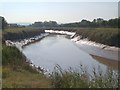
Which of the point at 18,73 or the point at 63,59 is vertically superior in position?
the point at 18,73

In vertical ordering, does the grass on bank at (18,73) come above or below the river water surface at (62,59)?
above

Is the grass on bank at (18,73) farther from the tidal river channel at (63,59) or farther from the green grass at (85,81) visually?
the tidal river channel at (63,59)

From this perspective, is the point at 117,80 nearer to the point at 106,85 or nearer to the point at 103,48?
the point at 106,85

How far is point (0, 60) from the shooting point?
714 inches

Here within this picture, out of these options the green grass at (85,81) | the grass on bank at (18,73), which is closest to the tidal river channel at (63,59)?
the grass on bank at (18,73)

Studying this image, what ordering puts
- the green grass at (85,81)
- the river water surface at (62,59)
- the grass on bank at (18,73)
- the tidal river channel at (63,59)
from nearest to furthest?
the green grass at (85,81) → the grass on bank at (18,73) → the tidal river channel at (63,59) → the river water surface at (62,59)

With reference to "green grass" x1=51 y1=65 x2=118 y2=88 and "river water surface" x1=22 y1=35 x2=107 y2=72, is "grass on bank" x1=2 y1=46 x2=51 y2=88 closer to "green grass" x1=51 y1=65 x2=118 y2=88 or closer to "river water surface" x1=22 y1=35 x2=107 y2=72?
"green grass" x1=51 y1=65 x2=118 y2=88

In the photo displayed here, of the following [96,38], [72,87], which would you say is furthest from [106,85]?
[96,38]

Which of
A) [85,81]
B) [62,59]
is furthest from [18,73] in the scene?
[62,59]

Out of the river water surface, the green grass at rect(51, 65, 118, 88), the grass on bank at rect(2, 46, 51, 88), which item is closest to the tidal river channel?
the river water surface

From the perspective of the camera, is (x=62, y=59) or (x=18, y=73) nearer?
(x=18, y=73)

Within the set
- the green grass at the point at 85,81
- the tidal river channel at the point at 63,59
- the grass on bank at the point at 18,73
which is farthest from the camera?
the tidal river channel at the point at 63,59

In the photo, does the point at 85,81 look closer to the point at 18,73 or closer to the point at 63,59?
the point at 18,73

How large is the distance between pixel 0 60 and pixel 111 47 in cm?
3702
